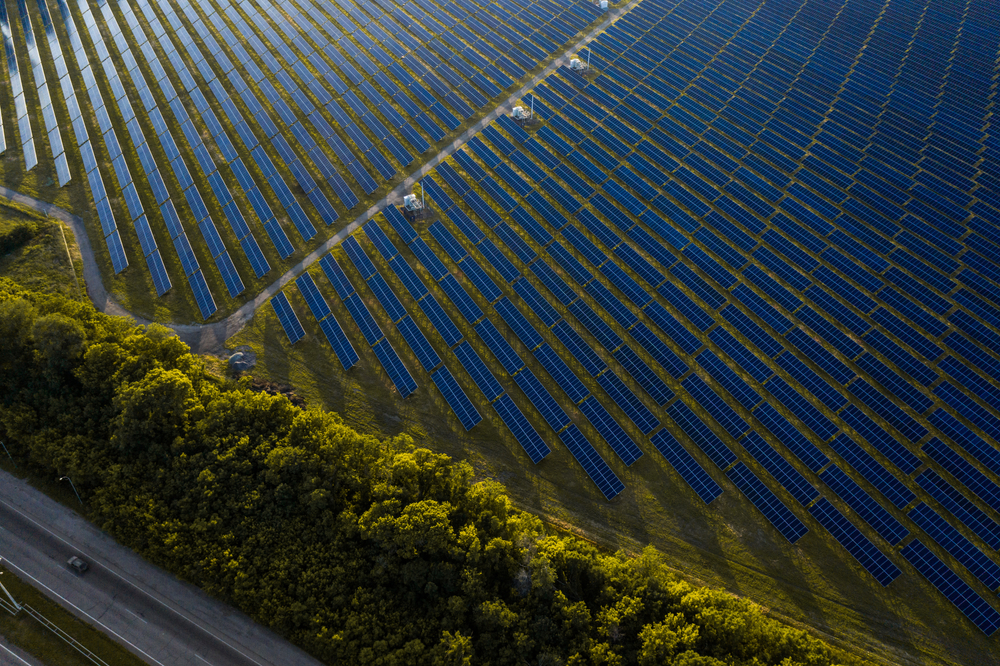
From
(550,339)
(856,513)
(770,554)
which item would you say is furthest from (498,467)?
(856,513)

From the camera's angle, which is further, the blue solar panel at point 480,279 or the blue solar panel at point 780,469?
the blue solar panel at point 480,279

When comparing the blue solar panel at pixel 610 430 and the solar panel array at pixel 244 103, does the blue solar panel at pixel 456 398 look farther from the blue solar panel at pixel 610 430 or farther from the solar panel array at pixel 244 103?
the solar panel array at pixel 244 103

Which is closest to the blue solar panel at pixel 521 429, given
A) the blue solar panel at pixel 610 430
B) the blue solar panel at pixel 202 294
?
the blue solar panel at pixel 610 430

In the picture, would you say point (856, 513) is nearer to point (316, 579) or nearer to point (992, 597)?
point (992, 597)

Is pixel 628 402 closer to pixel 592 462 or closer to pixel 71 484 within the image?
pixel 592 462

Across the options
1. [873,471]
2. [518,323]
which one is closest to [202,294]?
[518,323]
